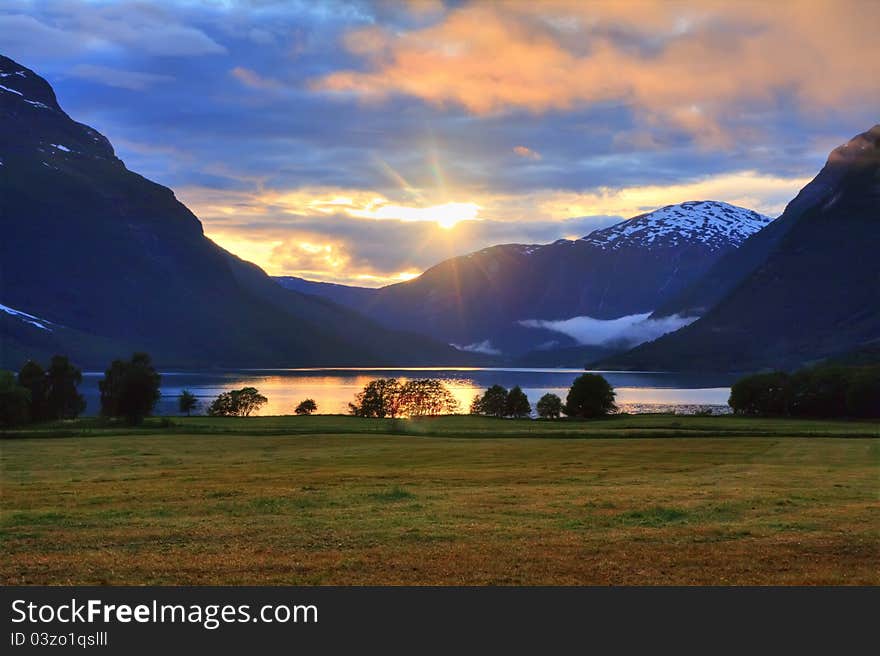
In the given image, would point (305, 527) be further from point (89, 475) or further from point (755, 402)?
point (755, 402)

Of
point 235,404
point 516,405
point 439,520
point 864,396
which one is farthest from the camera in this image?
point 516,405

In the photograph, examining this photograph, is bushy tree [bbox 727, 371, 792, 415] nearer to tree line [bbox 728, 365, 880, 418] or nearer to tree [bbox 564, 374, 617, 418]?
tree line [bbox 728, 365, 880, 418]

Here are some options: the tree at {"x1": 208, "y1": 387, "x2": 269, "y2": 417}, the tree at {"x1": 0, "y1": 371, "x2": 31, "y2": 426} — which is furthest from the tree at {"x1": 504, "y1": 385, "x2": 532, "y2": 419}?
the tree at {"x1": 0, "y1": 371, "x2": 31, "y2": 426}

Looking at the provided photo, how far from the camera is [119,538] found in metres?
28.1

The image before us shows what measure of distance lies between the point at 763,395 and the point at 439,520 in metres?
148

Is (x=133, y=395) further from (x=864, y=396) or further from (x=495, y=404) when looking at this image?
(x=864, y=396)

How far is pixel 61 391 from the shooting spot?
5851 inches

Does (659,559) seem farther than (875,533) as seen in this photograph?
No

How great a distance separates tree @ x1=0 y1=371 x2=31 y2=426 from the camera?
11682 centimetres

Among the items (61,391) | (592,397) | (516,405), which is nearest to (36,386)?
(61,391)

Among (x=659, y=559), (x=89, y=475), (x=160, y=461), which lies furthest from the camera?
(x=160, y=461)

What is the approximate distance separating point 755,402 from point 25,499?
150m

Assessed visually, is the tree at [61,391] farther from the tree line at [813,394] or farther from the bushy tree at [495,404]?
the tree line at [813,394]
